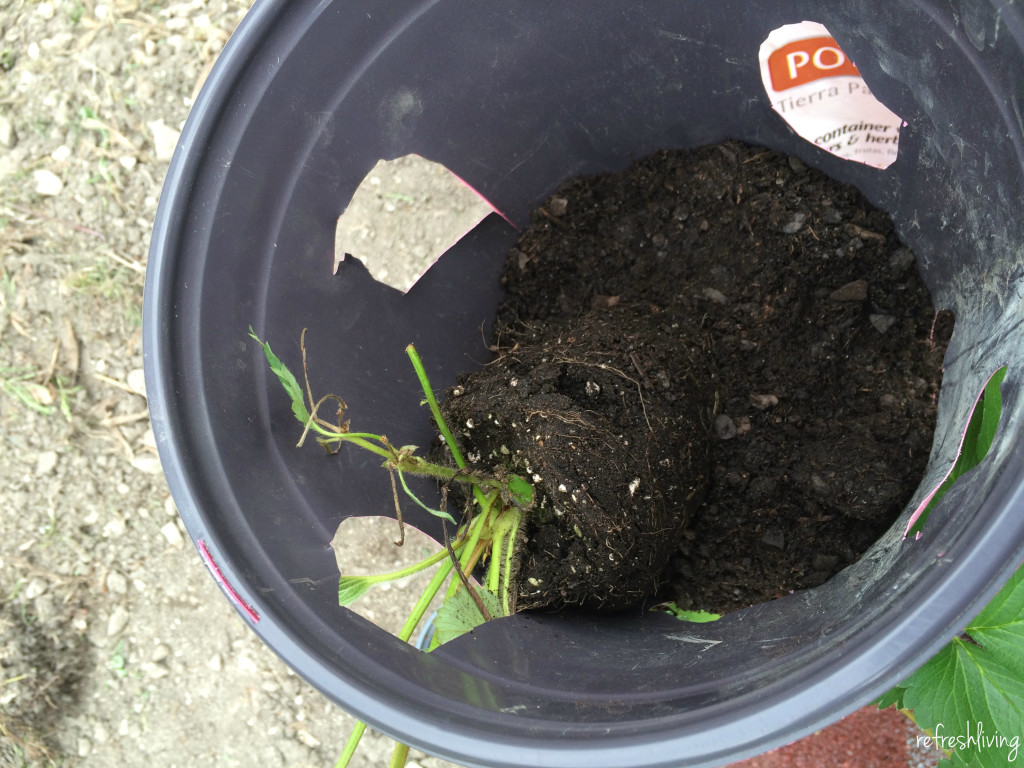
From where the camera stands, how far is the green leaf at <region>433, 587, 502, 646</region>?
766 millimetres

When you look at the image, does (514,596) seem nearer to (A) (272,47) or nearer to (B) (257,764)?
(A) (272,47)

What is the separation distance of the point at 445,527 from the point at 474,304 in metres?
0.39

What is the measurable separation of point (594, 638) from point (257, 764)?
35.3 inches

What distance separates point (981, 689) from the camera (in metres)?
0.75

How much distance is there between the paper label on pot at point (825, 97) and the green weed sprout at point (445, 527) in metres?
0.56

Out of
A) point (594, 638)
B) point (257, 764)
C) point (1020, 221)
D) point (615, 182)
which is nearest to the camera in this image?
point (1020, 221)

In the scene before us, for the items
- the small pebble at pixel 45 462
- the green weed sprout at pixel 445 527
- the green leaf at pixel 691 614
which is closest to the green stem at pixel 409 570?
the green weed sprout at pixel 445 527

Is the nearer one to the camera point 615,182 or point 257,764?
point 615,182

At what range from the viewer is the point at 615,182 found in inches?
43.9

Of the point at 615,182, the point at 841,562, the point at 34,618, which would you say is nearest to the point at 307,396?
the point at 615,182

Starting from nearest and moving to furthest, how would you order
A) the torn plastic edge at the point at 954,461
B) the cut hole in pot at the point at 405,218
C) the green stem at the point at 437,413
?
the torn plastic edge at the point at 954,461 → the green stem at the point at 437,413 → the cut hole in pot at the point at 405,218

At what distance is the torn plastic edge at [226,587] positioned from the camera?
0.67 meters

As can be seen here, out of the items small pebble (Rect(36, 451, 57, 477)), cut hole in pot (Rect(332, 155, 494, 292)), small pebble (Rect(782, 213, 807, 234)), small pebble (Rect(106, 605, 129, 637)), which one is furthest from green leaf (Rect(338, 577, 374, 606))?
small pebble (Rect(36, 451, 57, 477))

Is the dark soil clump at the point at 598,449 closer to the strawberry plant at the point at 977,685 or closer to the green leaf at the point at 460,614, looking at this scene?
the green leaf at the point at 460,614
